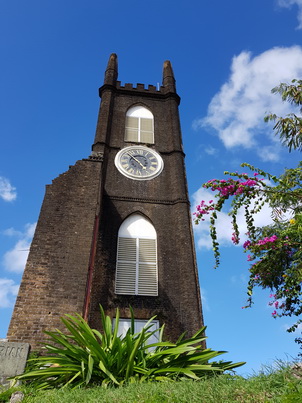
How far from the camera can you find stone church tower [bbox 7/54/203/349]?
867 cm

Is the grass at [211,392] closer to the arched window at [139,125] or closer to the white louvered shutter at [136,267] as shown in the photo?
the white louvered shutter at [136,267]

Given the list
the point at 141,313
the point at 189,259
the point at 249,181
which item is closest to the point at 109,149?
the point at 189,259

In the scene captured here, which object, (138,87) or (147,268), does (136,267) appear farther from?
(138,87)

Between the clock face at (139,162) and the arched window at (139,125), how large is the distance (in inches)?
36.5

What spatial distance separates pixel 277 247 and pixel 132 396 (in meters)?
4.80

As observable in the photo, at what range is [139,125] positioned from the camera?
18.5m

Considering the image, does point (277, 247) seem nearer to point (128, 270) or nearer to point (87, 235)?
point (87, 235)

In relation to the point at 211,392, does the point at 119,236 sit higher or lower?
higher

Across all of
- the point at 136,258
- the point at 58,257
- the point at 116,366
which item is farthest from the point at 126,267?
the point at 116,366

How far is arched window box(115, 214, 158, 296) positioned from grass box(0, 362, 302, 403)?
24.9 feet

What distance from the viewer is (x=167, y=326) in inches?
435

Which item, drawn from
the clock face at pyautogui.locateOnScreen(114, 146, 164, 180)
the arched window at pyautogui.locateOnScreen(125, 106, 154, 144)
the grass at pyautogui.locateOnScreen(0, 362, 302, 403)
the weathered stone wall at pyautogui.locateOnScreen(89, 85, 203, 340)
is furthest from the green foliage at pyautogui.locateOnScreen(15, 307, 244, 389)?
the arched window at pyautogui.locateOnScreen(125, 106, 154, 144)

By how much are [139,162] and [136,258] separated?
533 centimetres

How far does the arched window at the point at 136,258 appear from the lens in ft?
39.3
